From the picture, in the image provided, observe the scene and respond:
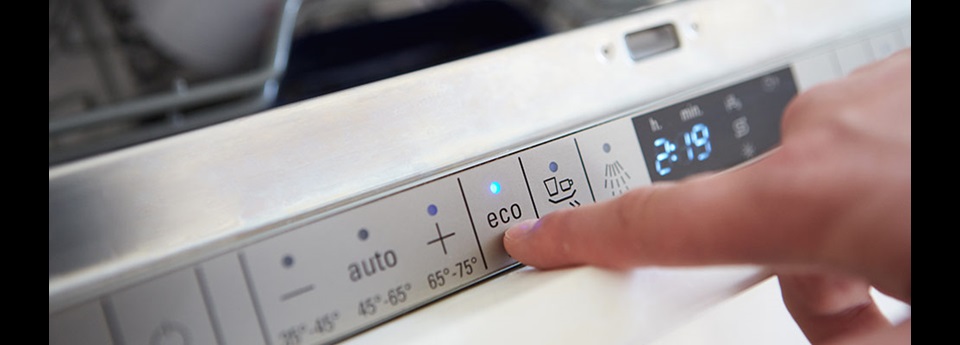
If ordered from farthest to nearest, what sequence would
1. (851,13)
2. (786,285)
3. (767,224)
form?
(851,13), (786,285), (767,224)

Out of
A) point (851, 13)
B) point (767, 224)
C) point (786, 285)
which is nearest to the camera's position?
point (767, 224)


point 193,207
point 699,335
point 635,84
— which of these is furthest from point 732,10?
point 193,207

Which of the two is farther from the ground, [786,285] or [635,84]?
[635,84]

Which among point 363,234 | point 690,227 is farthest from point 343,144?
point 690,227

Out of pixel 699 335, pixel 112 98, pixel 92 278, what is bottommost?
pixel 699 335

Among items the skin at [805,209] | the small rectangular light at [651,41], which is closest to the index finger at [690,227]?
the skin at [805,209]

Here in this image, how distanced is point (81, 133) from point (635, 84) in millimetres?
341

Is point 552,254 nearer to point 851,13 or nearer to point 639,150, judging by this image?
point 639,150

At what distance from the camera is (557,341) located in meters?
0.28

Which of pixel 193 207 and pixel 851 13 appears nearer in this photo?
pixel 193 207

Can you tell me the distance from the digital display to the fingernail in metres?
0.09

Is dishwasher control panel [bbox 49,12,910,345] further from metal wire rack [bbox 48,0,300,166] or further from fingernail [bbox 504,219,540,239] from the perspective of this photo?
metal wire rack [bbox 48,0,300,166]

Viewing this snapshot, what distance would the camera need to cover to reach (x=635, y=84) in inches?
14.6

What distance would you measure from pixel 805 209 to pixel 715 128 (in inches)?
6.9
